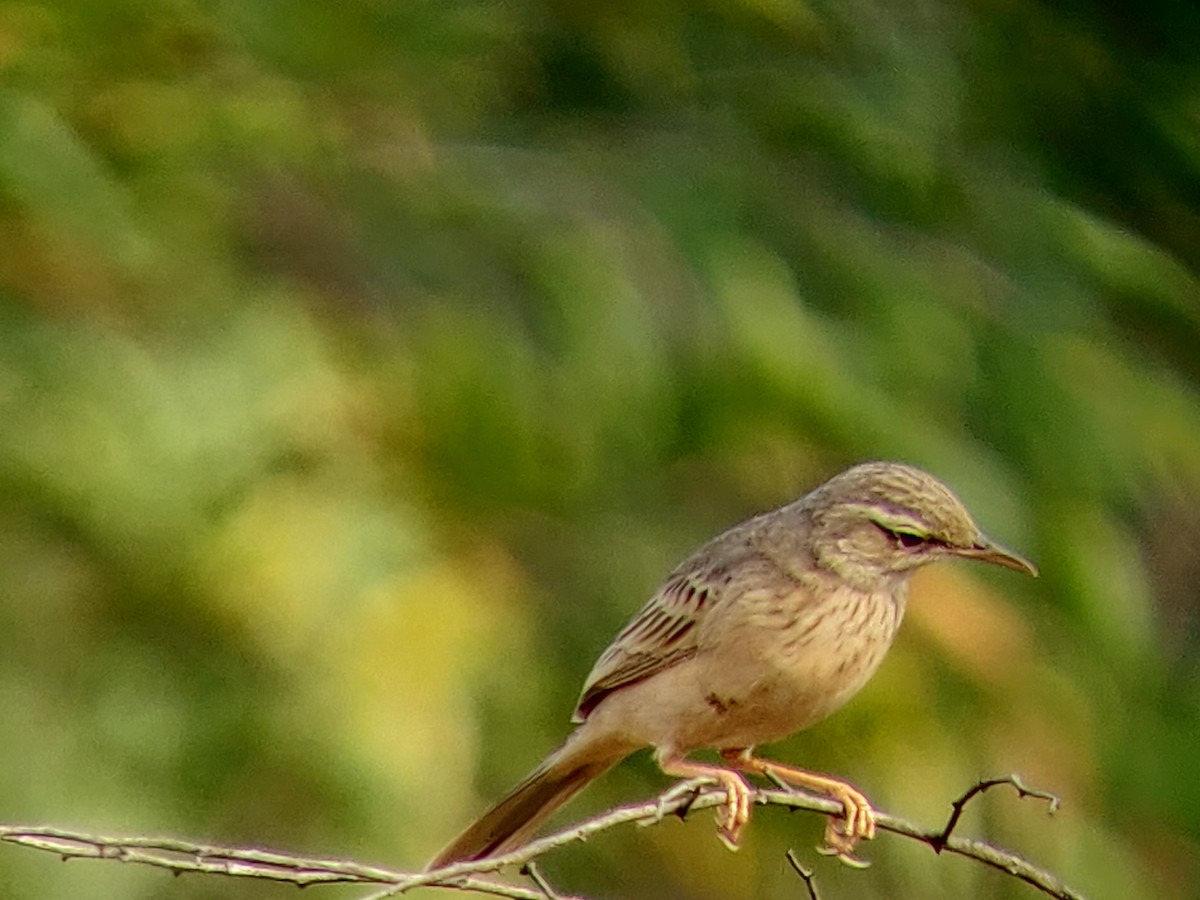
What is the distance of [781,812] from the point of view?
180 inches

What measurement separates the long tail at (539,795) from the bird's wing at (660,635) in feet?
0.19

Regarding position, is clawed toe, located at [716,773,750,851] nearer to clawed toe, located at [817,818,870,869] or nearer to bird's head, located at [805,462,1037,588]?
clawed toe, located at [817,818,870,869]

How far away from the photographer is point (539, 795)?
308 centimetres

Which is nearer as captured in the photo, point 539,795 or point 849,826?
point 849,826

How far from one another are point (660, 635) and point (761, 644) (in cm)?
29

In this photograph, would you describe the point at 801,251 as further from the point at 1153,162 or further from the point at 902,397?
the point at 1153,162

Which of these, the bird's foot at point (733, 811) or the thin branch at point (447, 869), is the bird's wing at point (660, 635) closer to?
the bird's foot at point (733, 811)

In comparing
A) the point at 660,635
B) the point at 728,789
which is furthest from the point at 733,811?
the point at 660,635

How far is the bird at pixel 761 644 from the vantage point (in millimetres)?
2633

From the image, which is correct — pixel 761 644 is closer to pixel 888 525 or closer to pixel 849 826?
pixel 888 525

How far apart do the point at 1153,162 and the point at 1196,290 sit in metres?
0.58

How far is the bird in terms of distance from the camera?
263 cm

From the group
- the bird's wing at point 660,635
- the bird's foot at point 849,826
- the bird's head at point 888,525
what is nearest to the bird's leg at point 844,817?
the bird's foot at point 849,826

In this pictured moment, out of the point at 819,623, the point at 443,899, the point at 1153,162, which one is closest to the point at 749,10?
the point at 1153,162
